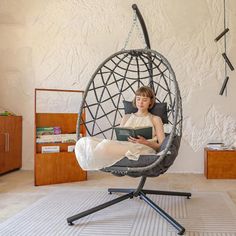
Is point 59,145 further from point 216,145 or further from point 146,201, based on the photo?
Result: point 216,145

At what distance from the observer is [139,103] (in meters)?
2.29

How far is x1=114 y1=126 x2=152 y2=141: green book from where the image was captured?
2000 millimetres

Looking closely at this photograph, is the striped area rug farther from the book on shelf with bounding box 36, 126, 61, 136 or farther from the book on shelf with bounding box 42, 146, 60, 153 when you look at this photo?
the book on shelf with bounding box 36, 126, 61, 136

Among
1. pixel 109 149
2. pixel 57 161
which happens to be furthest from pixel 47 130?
pixel 109 149

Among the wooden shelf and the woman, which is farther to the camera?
the wooden shelf

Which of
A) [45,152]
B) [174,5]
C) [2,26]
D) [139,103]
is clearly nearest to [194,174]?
[139,103]

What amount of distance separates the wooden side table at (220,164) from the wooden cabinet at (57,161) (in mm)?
1360

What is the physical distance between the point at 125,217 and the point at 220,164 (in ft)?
5.18

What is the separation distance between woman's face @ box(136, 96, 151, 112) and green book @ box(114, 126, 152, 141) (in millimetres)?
295

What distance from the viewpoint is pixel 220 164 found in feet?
10.2

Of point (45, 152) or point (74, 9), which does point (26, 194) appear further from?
point (74, 9)

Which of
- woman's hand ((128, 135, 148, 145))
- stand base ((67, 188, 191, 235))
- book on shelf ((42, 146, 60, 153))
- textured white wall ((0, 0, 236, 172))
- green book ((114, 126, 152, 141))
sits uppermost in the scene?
textured white wall ((0, 0, 236, 172))

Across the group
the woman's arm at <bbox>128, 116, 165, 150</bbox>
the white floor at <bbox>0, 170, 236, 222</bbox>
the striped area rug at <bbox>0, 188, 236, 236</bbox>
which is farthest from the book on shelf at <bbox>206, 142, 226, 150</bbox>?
the woman's arm at <bbox>128, 116, 165, 150</bbox>

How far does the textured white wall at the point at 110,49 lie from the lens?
11.2 feet
